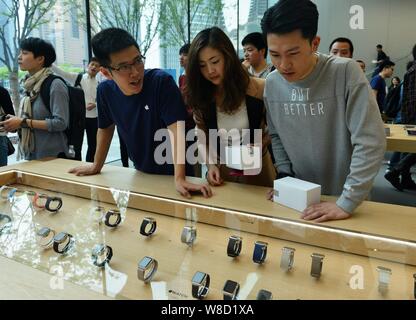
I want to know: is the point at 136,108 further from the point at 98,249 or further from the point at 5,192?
the point at 98,249

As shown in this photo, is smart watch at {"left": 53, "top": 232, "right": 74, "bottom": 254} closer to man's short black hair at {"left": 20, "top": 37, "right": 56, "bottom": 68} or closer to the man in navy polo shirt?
the man in navy polo shirt

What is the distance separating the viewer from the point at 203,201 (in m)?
1.19

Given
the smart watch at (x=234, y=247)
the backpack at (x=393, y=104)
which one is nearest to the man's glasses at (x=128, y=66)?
the smart watch at (x=234, y=247)

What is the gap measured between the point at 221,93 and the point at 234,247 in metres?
Result: 0.73

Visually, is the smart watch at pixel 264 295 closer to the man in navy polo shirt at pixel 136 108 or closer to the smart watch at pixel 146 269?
the smart watch at pixel 146 269

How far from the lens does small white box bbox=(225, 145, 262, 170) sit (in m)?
1.31

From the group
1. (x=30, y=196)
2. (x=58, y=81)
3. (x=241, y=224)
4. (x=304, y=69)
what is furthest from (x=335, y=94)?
(x=58, y=81)

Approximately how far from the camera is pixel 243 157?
1.31 m

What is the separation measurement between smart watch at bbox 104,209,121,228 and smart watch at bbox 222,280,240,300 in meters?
0.46

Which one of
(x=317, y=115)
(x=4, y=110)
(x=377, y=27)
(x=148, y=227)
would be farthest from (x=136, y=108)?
(x=377, y=27)

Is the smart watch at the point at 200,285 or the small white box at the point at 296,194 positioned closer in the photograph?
the smart watch at the point at 200,285

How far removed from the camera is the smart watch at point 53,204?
124 cm
